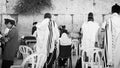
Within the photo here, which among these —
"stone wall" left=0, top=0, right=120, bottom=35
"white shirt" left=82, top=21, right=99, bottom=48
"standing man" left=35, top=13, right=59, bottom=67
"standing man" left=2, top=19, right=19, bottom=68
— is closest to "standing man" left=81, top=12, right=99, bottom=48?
"white shirt" left=82, top=21, right=99, bottom=48

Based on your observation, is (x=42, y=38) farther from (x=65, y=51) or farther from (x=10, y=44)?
(x=65, y=51)

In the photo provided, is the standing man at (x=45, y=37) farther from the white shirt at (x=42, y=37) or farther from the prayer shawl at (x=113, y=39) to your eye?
the prayer shawl at (x=113, y=39)

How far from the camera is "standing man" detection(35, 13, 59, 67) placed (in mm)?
6358

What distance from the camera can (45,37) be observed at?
6.45m

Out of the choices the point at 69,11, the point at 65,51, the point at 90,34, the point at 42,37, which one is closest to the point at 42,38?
the point at 42,37

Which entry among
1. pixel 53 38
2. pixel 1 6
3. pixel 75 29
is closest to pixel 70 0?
pixel 75 29

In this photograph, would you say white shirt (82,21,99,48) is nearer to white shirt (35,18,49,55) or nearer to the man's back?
the man's back

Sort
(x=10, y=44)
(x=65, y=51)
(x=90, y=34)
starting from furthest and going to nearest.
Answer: (x=65, y=51)
(x=90, y=34)
(x=10, y=44)

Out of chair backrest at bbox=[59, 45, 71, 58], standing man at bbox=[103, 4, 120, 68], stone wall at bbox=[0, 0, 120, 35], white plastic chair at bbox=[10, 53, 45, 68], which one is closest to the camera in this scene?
white plastic chair at bbox=[10, 53, 45, 68]

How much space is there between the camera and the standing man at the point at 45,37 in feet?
20.9

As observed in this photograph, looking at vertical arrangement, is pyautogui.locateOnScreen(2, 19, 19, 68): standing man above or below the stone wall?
below

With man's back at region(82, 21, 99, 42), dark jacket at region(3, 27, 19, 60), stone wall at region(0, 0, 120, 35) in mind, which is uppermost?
stone wall at region(0, 0, 120, 35)

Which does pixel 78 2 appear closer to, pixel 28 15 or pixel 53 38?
pixel 28 15

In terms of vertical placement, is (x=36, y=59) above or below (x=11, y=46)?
below
